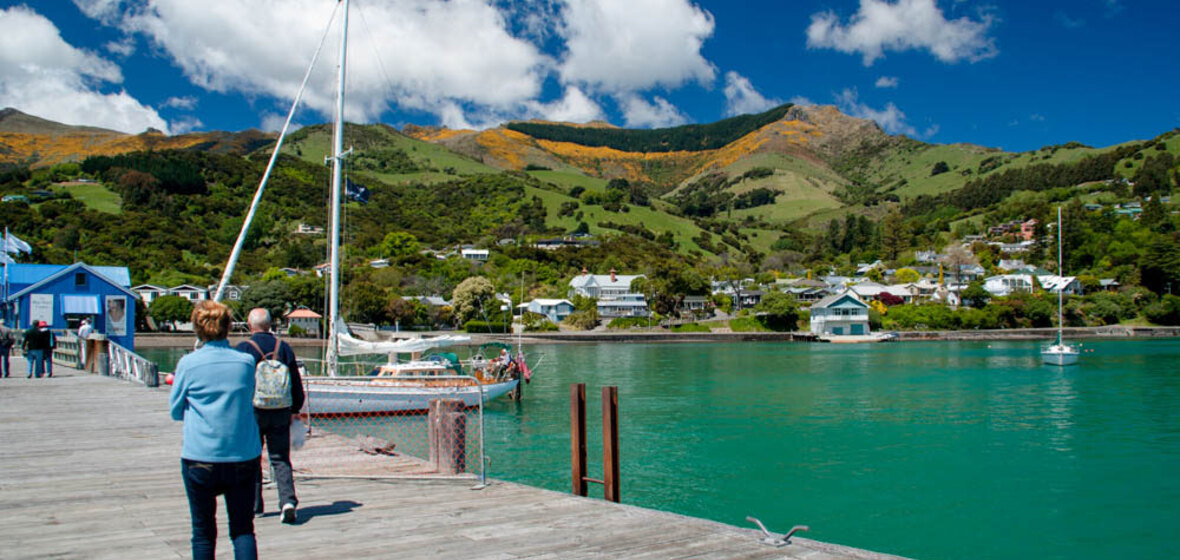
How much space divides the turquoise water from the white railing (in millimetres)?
9704

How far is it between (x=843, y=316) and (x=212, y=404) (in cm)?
9595

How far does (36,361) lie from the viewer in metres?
22.4

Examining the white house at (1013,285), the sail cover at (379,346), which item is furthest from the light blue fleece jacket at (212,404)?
the white house at (1013,285)

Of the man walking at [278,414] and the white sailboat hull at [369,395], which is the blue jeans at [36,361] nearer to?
the white sailboat hull at [369,395]

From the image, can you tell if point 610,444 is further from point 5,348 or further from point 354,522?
point 5,348

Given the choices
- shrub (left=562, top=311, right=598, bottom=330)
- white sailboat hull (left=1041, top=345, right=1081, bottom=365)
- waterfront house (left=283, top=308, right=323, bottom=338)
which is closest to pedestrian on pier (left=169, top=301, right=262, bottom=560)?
white sailboat hull (left=1041, top=345, right=1081, bottom=365)

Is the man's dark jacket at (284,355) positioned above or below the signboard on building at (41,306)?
below

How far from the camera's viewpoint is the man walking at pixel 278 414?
679 centimetres

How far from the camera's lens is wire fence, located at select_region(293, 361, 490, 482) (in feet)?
32.0

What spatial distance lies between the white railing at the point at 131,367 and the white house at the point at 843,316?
271ft

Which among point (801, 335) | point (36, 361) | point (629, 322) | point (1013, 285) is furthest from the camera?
point (1013, 285)

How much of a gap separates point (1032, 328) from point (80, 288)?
101 m

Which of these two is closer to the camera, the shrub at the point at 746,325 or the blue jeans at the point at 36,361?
the blue jeans at the point at 36,361

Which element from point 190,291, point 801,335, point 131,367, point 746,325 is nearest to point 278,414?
point 131,367
